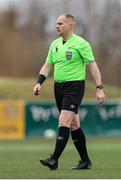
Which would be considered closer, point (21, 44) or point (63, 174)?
point (63, 174)

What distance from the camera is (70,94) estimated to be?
1064 cm

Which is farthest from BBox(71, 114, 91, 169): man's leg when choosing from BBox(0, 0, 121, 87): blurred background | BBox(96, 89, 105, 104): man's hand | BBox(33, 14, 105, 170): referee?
BBox(0, 0, 121, 87): blurred background

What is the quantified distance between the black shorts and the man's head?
0.65 m

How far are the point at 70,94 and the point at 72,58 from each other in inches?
18.7

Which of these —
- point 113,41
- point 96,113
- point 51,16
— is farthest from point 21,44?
point 96,113

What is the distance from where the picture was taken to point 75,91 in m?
10.7

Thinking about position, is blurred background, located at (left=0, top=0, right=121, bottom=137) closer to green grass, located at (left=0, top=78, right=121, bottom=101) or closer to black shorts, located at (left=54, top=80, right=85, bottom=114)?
green grass, located at (left=0, top=78, right=121, bottom=101)

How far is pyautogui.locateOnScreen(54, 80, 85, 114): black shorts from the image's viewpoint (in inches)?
417

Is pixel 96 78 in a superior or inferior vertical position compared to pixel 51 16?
inferior

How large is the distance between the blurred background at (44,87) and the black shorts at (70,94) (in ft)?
2.83

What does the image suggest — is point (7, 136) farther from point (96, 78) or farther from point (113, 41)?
point (113, 41)

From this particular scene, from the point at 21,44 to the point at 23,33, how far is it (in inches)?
111

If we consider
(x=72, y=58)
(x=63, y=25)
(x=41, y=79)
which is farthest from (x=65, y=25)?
(x=41, y=79)

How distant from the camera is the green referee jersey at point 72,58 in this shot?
10648mm
